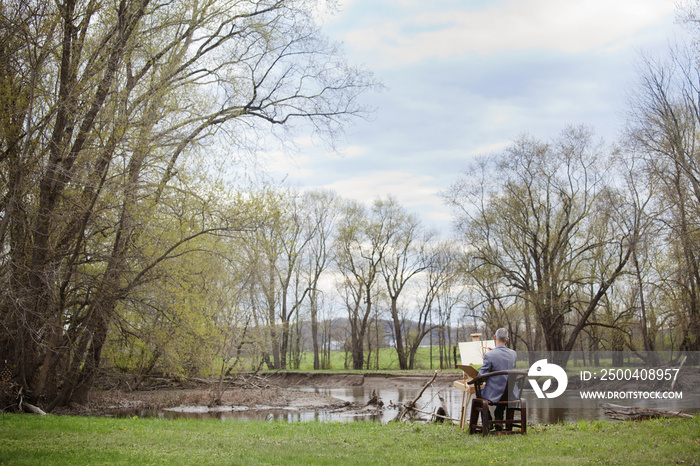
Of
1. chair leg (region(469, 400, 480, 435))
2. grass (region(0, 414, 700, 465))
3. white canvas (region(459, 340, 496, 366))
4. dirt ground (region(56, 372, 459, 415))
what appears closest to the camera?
grass (region(0, 414, 700, 465))

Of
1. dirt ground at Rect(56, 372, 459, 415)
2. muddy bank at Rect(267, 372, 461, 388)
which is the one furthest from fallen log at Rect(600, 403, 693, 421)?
muddy bank at Rect(267, 372, 461, 388)

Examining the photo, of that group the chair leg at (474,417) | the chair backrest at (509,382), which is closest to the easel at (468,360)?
the chair leg at (474,417)

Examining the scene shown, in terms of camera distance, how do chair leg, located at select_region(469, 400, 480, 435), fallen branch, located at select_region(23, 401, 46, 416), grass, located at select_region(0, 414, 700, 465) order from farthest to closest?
fallen branch, located at select_region(23, 401, 46, 416) < chair leg, located at select_region(469, 400, 480, 435) < grass, located at select_region(0, 414, 700, 465)

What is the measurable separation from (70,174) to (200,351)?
6.68m

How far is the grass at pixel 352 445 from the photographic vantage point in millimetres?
5754

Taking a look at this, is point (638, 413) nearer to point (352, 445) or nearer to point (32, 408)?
point (352, 445)

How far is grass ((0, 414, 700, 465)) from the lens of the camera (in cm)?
575

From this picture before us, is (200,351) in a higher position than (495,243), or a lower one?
lower

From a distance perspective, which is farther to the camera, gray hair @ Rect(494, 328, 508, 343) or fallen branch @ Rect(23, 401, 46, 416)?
fallen branch @ Rect(23, 401, 46, 416)

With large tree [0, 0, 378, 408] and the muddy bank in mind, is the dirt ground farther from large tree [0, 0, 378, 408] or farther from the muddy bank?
the muddy bank

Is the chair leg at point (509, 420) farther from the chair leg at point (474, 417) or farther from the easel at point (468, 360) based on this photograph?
the easel at point (468, 360)

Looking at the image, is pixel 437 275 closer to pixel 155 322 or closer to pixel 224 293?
pixel 224 293

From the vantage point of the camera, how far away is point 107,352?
1555 centimetres

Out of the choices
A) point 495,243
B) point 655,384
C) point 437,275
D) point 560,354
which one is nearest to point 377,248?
point 437,275
